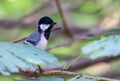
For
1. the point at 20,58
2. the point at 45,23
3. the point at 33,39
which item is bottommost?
the point at 20,58

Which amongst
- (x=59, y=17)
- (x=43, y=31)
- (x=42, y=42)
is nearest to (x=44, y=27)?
(x=43, y=31)

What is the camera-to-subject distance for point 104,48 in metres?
0.97

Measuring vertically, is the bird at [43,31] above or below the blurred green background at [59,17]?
below

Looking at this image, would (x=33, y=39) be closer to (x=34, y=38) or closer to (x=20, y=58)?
(x=34, y=38)

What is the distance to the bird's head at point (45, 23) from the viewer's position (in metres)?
1.74

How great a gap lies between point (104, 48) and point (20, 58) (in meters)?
0.21

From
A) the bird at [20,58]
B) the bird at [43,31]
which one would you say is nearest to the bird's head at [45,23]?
the bird at [43,31]

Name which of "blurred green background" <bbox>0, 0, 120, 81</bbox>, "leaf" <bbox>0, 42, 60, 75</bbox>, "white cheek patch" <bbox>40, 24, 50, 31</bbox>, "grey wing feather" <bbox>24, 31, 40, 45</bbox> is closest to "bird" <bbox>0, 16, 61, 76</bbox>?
"leaf" <bbox>0, 42, 60, 75</bbox>

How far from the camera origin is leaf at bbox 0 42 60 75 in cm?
88

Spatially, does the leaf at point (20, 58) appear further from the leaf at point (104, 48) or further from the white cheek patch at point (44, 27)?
the white cheek patch at point (44, 27)

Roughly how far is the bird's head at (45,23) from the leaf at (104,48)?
0.71 meters

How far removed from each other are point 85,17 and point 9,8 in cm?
69

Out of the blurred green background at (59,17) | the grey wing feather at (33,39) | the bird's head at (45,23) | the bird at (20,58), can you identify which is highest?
the blurred green background at (59,17)

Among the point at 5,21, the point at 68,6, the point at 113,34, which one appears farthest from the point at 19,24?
the point at 113,34
